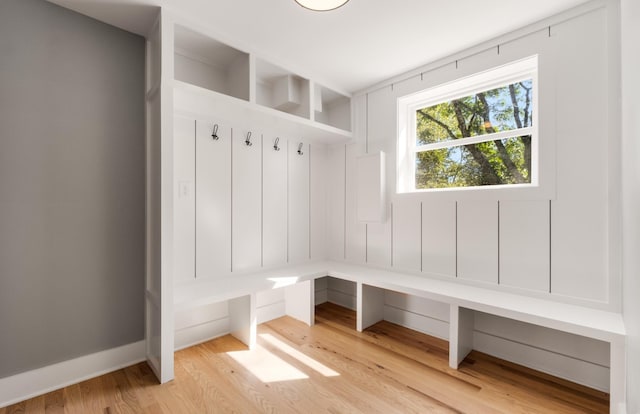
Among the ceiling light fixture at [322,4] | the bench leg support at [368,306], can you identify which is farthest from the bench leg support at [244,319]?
the ceiling light fixture at [322,4]

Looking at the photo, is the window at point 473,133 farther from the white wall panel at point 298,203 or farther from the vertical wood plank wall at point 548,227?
the white wall panel at point 298,203

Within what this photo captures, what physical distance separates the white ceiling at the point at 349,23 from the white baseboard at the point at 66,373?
221cm

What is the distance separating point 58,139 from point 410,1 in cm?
229

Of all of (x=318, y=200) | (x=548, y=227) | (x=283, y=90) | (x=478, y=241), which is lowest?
(x=478, y=241)

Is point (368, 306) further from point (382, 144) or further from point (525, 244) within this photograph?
point (382, 144)

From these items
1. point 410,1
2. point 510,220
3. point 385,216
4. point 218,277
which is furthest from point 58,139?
point 510,220

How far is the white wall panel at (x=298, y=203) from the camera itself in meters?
3.09

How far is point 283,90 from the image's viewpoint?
2688 millimetres

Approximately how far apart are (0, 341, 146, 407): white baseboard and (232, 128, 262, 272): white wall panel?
0.95 meters

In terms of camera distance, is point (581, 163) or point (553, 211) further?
point (553, 211)

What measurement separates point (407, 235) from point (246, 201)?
1525 millimetres

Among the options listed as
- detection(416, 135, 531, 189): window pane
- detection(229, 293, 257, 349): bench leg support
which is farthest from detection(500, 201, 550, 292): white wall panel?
detection(229, 293, 257, 349): bench leg support

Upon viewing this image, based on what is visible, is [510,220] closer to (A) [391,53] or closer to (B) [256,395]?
(A) [391,53]

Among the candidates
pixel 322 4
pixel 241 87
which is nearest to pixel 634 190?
pixel 322 4
